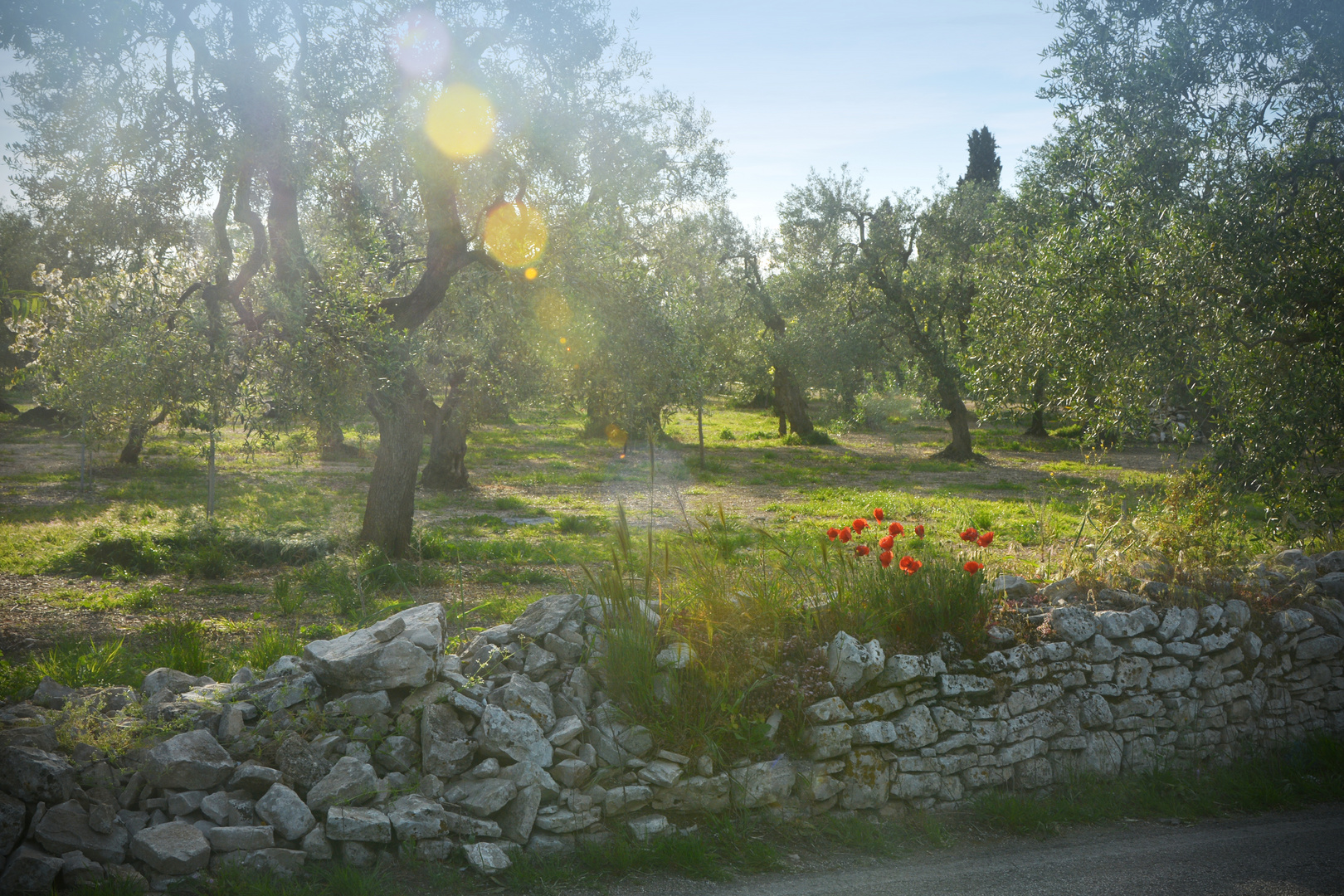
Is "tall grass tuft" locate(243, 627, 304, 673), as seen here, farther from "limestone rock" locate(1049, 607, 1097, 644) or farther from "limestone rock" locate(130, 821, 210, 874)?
"limestone rock" locate(1049, 607, 1097, 644)

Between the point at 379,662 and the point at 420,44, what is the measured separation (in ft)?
31.0

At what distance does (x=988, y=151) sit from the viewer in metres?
56.0

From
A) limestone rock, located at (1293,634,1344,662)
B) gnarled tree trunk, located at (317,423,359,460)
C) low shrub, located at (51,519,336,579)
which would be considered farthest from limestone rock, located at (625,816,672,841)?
gnarled tree trunk, located at (317,423,359,460)

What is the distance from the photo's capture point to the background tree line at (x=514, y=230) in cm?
790

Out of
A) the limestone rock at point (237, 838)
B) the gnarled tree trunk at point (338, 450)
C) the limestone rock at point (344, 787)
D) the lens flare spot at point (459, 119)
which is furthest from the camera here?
the gnarled tree trunk at point (338, 450)

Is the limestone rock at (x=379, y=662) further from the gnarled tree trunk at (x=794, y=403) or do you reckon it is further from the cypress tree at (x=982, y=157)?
the cypress tree at (x=982, y=157)

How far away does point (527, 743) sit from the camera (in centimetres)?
475

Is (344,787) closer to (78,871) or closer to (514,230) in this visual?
(78,871)

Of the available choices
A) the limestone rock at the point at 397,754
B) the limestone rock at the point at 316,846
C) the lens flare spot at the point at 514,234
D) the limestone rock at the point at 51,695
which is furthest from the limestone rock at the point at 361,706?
the lens flare spot at the point at 514,234

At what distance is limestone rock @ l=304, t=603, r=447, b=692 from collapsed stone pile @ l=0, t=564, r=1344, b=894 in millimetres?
13

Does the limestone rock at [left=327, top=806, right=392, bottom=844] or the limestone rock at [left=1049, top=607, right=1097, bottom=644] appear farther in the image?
the limestone rock at [left=1049, top=607, right=1097, bottom=644]

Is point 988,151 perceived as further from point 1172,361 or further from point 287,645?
point 287,645

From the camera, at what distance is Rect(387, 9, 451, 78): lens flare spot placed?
36.2 ft

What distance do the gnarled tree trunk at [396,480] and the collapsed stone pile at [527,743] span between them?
6.87 meters
